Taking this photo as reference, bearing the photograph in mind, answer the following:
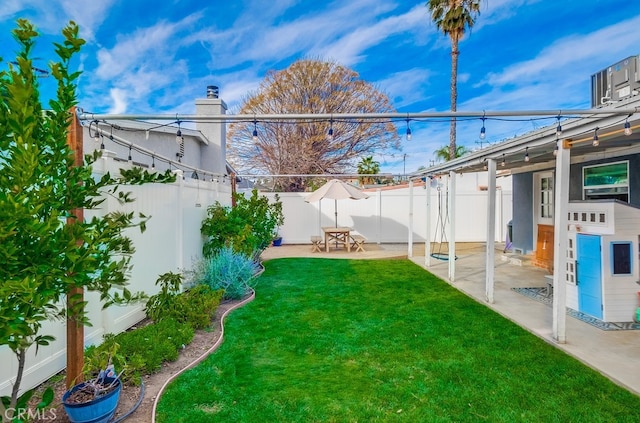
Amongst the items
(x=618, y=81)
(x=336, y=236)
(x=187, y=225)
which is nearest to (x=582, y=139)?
(x=618, y=81)

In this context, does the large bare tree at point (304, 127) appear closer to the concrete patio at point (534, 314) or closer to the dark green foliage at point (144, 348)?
the concrete patio at point (534, 314)

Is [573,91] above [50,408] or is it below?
above

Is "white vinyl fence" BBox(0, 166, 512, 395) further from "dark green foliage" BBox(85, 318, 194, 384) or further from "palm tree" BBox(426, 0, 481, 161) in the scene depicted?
"palm tree" BBox(426, 0, 481, 161)

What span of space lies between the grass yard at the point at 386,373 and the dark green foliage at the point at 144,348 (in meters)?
0.33

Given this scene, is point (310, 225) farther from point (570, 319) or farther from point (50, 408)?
point (50, 408)

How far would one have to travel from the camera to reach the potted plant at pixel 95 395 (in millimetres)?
2295

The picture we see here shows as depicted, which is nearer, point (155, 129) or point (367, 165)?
point (155, 129)

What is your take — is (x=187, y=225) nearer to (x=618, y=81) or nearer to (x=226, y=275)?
(x=226, y=275)

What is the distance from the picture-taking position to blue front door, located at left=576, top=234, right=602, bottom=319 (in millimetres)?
4754

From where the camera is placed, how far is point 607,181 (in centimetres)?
643

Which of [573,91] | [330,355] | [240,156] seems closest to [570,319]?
[330,355]

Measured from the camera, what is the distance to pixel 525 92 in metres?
12.9

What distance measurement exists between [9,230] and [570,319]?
238 inches

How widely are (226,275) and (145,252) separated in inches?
56.0
